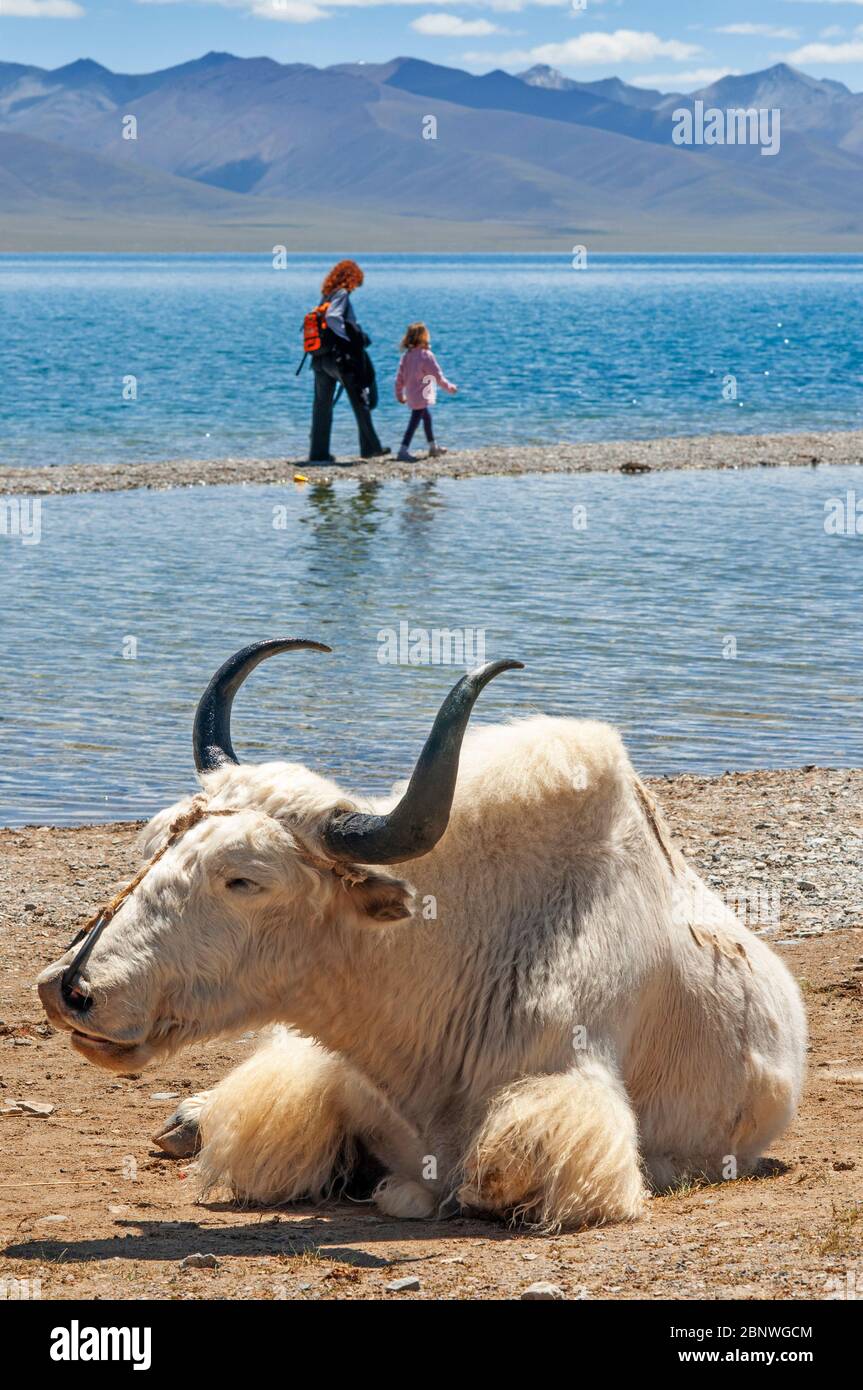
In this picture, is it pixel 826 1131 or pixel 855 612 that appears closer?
pixel 826 1131

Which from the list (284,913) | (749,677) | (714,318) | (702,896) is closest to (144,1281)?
(284,913)

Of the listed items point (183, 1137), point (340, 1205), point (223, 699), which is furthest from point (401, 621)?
point (340, 1205)

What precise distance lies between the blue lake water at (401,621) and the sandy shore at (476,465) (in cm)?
98

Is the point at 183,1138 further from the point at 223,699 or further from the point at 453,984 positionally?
the point at 223,699

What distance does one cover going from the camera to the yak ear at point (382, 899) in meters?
4.56

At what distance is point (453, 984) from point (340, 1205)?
0.75m

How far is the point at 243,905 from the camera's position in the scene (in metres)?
4.55

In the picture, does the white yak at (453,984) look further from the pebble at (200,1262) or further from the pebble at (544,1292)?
the pebble at (544,1292)

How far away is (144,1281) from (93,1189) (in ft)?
3.99

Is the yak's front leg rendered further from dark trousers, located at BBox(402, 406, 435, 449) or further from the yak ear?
dark trousers, located at BBox(402, 406, 435, 449)

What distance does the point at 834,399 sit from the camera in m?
43.4

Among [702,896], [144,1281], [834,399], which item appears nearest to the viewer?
[144,1281]

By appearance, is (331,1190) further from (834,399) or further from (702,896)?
(834,399)

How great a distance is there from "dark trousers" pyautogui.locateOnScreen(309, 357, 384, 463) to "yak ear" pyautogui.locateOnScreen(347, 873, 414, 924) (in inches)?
765
